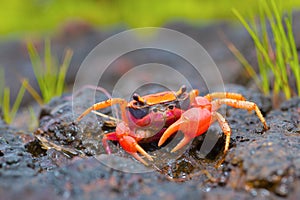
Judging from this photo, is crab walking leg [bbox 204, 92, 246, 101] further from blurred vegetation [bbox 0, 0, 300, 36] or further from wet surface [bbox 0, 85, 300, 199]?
blurred vegetation [bbox 0, 0, 300, 36]

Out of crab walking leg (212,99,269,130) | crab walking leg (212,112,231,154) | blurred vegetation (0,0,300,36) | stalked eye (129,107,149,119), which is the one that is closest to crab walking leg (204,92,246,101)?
crab walking leg (212,99,269,130)

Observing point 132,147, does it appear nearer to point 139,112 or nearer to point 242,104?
point 139,112

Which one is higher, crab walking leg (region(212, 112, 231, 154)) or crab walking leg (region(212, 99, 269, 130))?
crab walking leg (region(212, 99, 269, 130))

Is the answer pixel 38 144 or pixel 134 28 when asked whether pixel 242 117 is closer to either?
pixel 38 144

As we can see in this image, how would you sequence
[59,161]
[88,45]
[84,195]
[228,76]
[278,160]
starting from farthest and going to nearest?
[88,45] < [228,76] < [59,161] < [278,160] < [84,195]

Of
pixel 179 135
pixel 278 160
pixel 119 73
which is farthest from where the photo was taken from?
pixel 119 73

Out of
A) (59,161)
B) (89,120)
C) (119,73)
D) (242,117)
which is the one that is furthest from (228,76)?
(59,161)

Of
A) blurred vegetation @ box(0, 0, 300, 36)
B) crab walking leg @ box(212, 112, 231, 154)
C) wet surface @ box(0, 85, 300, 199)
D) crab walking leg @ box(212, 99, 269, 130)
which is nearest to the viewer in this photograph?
wet surface @ box(0, 85, 300, 199)
